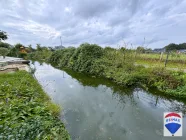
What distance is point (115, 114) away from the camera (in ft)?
16.1

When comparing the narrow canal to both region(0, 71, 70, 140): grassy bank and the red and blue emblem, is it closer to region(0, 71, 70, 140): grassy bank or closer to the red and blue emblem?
region(0, 71, 70, 140): grassy bank

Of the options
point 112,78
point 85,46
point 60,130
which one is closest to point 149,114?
point 60,130

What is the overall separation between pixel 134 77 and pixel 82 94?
3113 millimetres

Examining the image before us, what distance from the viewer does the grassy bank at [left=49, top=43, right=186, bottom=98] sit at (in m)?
7.02

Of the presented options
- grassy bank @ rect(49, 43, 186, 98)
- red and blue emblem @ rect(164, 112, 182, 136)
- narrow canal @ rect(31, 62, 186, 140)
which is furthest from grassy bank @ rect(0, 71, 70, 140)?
Answer: grassy bank @ rect(49, 43, 186, 98)

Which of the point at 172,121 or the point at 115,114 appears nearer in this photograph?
the point at 172,121

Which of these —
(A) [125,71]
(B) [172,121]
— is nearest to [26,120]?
(B) [172,121]

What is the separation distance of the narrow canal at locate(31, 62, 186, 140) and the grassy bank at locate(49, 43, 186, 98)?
2.85 ft

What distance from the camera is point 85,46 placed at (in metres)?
14.9

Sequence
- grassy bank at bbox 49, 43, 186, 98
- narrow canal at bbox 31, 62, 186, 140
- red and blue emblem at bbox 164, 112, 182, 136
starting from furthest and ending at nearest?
grassy bank at bbox 49, 43, 186, 98, narrow canal at bbox 31, 62, 186, 140, red and blue emblem at bbox 164, 112, 182, 136

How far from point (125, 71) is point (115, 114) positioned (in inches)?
201

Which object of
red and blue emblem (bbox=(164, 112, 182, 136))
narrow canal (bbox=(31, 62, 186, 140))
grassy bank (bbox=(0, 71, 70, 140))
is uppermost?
red and blue emblem (bbox=(164, 112, 182, 136))

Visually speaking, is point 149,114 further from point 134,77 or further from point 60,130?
point 134,77

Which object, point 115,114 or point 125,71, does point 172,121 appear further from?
point 125,71
